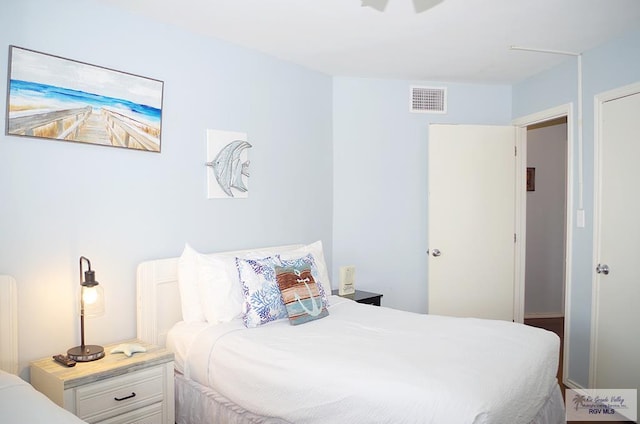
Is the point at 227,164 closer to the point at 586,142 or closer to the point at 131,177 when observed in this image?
the point at 131,177

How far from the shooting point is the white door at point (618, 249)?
2.86 m

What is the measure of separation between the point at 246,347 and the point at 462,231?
7.93 ft

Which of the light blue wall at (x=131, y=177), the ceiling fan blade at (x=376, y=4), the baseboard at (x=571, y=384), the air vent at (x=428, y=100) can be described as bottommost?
the baseboard at (x=571, y=384)

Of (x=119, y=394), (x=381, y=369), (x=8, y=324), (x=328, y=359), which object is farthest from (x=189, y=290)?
(x=381, y=369)

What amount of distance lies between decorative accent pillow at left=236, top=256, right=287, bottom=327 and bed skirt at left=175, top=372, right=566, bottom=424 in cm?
41

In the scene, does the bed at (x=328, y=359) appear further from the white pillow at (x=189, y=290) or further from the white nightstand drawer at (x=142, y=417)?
the white nightstand drawer at (x=142, y=417)

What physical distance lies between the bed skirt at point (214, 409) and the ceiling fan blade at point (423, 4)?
212cm

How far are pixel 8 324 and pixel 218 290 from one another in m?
0.99

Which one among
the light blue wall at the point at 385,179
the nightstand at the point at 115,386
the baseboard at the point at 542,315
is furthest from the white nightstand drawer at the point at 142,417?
the baseboard at the point at 542,315

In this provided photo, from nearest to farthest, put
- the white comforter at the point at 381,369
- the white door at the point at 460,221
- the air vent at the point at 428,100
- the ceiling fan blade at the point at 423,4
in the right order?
the white comforter at the point at 381,369 < the ceiling fan blade at the point at 423,4 < the white door at the point at 460,221 < the air vent at the point at 428,100

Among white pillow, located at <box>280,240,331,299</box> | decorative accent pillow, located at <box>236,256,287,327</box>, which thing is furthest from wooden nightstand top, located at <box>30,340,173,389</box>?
white pillow, located at <box>280,240,331,299</box>

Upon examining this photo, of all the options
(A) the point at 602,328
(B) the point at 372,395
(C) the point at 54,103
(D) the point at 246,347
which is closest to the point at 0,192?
(C) the point at 54,103

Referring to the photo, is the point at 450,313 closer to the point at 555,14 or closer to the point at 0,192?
the point at 555,14

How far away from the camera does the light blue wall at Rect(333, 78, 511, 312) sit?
4004 millimetres
